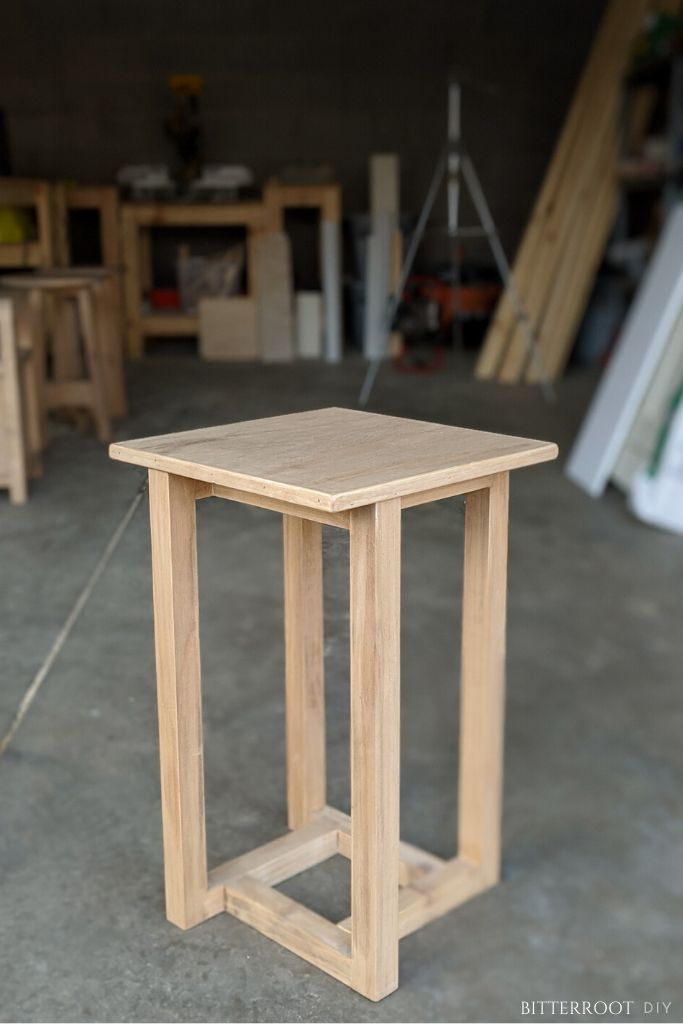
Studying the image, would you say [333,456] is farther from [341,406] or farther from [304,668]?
[341,406]

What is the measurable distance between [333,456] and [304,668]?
1.62ft

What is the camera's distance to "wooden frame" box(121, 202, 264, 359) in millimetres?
6898

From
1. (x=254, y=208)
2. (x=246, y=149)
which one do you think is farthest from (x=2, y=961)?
(x=246, y=149)

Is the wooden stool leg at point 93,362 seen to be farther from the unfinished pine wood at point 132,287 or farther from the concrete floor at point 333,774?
the unfinished pine wood at point 132,287

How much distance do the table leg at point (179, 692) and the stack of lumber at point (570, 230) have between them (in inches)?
183

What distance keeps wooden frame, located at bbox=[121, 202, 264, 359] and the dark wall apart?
2.63ft

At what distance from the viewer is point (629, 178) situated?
5910 millimetres

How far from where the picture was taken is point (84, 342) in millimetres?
4762

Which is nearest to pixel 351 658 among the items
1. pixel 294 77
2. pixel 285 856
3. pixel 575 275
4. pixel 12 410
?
pixel 285 856

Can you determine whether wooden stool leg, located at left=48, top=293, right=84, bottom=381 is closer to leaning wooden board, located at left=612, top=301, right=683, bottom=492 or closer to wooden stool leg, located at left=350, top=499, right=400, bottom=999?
leaning wooden board, located at left=612, top=301, right=683, bottom=492

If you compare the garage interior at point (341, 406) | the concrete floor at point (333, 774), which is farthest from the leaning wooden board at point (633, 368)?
the concrete floor at point (333, 774)

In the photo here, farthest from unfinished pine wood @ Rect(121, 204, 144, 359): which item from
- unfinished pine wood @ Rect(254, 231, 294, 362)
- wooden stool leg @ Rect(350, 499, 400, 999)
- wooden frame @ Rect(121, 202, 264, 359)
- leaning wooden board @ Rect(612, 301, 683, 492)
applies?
wooden stool leg @ Rect(350, 499, 400, 999)

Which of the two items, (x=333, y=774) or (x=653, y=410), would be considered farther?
(x=653, y=410)

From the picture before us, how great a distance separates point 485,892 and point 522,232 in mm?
6472
